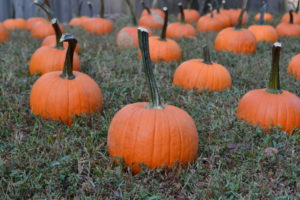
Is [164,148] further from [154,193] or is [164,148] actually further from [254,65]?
[254,65]

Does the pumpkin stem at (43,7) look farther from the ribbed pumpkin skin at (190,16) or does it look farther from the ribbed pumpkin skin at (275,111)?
the ribbed pumpkin skin at (190,16)

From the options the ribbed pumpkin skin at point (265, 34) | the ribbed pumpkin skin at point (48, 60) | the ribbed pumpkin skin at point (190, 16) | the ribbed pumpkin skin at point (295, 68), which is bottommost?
the ribbed pumpkin skin at point (295, 68)

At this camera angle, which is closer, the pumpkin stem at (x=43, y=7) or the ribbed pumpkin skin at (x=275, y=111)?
the ribbed pumpkin skin at (x=275, y=111)

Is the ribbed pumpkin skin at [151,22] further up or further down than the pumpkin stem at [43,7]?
further down

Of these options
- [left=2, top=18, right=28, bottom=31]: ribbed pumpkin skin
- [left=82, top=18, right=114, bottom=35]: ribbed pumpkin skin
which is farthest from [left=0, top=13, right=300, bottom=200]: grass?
[left=2, top=18, right=28, bottom=31]: ribbed pumpkin skin

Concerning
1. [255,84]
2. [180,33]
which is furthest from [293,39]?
[255,84]

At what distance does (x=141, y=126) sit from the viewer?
282cm

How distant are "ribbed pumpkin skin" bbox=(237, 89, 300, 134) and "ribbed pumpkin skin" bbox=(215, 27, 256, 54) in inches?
126

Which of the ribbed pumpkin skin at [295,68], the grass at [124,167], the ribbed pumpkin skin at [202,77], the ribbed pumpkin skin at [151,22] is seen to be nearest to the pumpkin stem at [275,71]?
the grass at [124,167]

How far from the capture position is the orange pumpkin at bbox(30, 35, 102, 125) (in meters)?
3.65

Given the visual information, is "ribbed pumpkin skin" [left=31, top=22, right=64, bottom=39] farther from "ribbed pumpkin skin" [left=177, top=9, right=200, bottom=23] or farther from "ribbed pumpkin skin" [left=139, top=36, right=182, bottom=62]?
"ribbed pumpkin skin" [left=177, top=9, right=200, bottom=23]

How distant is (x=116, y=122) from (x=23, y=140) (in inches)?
36.0

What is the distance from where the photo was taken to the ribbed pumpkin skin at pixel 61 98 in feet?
12.0

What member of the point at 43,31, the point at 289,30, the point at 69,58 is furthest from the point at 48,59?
the point at 289,30
